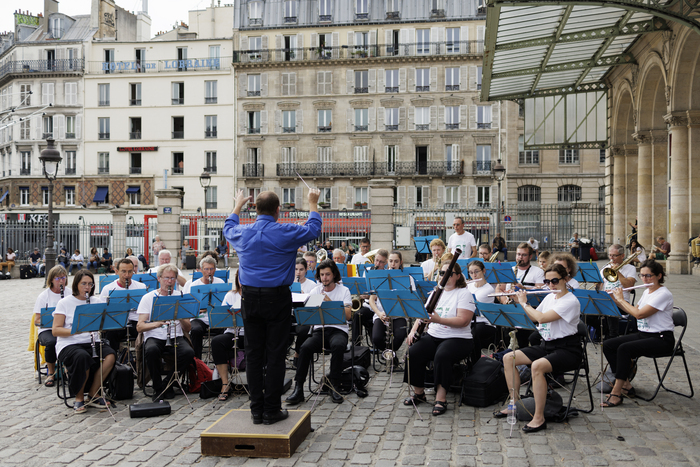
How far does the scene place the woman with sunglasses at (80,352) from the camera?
6480mm

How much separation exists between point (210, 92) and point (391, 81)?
13.6 metres

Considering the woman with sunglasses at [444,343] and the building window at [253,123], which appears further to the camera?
the building window at [253,123]

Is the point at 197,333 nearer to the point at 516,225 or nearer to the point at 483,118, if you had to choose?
the point at 516,225

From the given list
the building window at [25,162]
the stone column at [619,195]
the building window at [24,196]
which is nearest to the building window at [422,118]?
the stone column at [619,195]

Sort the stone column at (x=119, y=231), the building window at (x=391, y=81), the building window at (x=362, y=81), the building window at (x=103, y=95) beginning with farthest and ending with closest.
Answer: the building window at (x=103, y=95), the building window at (x=362, y=81), the building window at (x=391, y=81), the stone column at (x=119, y=231)

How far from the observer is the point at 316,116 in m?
42.6

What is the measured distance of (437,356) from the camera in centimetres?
636

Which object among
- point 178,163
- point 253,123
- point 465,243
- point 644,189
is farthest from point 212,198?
point 465,243

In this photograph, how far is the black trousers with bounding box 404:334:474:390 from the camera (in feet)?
20.7

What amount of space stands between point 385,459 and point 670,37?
15.3 m

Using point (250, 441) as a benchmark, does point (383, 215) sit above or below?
above

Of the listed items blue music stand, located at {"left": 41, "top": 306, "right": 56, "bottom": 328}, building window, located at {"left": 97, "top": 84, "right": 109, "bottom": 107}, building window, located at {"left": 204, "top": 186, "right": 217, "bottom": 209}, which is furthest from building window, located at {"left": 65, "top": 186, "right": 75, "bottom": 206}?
blue music stand, located at {"left": 41, "top": 306, "right": 56, "bottom": 328}

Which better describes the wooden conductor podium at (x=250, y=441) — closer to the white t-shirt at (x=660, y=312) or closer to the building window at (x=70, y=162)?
the white t-shirt at (x=660, y=312)

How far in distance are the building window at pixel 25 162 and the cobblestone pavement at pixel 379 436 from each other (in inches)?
1785
